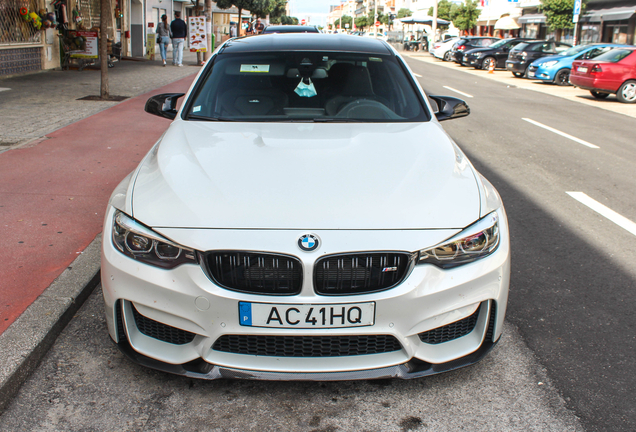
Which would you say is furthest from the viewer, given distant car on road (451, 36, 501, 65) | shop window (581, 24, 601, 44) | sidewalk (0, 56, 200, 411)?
shop window (581, 24, 601, 44)

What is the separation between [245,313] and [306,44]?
8.09 ft

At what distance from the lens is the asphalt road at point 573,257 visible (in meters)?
2.77

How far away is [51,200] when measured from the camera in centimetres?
521

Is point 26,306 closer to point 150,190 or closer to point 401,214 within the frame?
point 150,190

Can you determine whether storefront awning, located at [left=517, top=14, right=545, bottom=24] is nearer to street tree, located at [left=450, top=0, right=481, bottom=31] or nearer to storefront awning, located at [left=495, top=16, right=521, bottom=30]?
storefront awning, located at [left=495, top=16, right=521, bottom=30]

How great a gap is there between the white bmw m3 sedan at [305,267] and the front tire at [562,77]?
19.7 meters

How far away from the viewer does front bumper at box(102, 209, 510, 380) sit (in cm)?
228

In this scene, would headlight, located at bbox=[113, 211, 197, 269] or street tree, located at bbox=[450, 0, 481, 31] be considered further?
street tree, located at bbox=[450, 0, 481, 31]

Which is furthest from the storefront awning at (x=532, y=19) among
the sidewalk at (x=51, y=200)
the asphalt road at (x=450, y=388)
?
the asphalt road at (x=450, y=388)

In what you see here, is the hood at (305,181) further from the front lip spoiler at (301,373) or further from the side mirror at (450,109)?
the side mirror at (450,109)

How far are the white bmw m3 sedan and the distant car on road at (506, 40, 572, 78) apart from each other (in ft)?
73.3

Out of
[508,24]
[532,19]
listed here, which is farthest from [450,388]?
[508,24]

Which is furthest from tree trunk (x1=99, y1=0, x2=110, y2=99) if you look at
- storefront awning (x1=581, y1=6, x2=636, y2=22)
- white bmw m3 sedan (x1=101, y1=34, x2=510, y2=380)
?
storefront awning (x1=581, y1=6, x2=636, y2=22)

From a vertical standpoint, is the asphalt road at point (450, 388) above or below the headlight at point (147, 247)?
below
